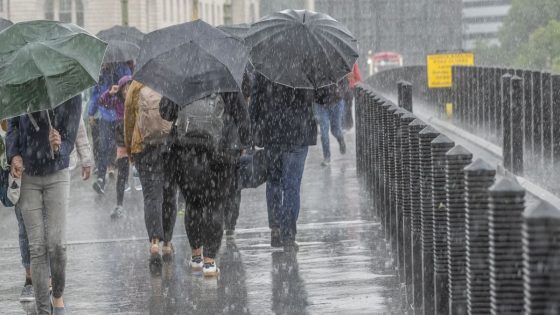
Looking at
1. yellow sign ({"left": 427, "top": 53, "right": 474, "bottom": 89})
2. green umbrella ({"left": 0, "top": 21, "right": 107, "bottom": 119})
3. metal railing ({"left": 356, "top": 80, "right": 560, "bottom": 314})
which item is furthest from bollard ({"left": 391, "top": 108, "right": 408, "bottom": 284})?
yellow sign ({"left": 427, "top": 53, "right": 474, "bottom": 89})

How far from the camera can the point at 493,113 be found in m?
23.9

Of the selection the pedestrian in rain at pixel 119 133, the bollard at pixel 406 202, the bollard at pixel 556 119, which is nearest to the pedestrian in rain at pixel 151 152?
the pedestrian in rain at pixel 119 133

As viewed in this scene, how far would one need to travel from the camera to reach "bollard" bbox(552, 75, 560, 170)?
17.8 m

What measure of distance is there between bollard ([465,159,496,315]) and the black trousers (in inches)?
169

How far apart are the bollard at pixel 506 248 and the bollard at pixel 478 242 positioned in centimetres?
59

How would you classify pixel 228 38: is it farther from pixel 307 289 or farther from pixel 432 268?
pixel 432 268

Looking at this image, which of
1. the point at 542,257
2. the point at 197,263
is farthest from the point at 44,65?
the point at 542,257

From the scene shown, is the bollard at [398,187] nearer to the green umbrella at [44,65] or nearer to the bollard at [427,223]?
the bollard at [427,223]

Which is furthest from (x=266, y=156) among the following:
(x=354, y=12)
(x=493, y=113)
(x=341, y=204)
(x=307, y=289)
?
(x=354, y=12)

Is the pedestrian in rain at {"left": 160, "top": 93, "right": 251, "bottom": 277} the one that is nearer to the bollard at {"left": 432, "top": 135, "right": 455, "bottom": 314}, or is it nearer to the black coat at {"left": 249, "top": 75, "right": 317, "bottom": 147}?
the black coat at {"left": 249, "top": 75, "right": 317, "bottom": 147}

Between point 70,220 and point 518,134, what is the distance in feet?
20.2

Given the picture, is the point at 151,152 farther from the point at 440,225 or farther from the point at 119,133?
the point at 440,225

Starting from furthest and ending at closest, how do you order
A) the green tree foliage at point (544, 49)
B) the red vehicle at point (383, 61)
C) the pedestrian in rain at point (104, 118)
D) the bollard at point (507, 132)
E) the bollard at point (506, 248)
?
1. the red vehicle at point (383, 61)
2. the green tree foliage at point (544, 49)
3. the bollard at point (507, 132)
4. the pedestrian in rain at point (104, 118)
5. the bollard at point (506, 248)

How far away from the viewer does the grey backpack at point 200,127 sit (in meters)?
10.2
